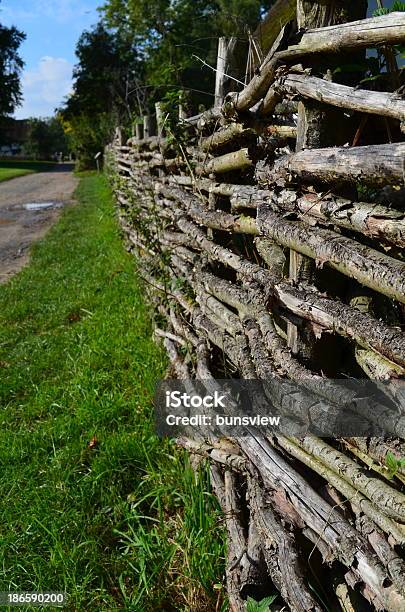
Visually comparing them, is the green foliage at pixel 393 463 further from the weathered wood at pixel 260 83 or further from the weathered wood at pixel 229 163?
the weathered wood at pixel 229 163

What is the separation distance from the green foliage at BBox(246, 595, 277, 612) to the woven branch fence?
52 millimetres

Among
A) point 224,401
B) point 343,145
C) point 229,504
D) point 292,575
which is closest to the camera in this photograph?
point 292,575

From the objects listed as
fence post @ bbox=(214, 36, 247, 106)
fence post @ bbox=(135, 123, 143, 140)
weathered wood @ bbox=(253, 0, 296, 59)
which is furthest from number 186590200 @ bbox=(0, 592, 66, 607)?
fence post @ bbox=(135, 123, 143, 140)

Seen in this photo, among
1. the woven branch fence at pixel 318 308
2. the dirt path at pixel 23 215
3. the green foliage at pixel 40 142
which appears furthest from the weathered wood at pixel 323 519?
the green foliage at pixel 40 142

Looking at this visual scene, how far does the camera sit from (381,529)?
4.58 ft

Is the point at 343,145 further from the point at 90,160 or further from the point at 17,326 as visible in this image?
the point at 90,160

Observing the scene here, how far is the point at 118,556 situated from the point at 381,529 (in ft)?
3.64

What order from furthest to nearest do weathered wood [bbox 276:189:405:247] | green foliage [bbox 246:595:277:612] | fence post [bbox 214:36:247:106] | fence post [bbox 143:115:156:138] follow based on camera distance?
fence post [bbox 143:115:156:138], fence post [bbox 214:36:247:106], green foliage [bbox 246:595:277:612], weathered wood [bbox 276:189:405:247]

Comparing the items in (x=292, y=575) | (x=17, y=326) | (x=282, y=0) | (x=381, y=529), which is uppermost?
(x=282, y=0)

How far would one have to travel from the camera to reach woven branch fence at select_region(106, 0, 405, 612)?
56.1 inches

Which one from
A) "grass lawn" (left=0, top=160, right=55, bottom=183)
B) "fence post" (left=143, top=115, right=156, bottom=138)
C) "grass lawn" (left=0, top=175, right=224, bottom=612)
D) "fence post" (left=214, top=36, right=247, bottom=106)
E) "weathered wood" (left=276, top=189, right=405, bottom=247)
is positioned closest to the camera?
"weathered wood" (left=276, top=189, right=405, bottom=247)

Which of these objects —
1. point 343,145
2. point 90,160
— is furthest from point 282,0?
point 90,160

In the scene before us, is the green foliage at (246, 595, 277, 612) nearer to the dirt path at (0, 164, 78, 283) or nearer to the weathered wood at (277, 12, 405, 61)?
the weathered wood at (277, 12, 405, 61)

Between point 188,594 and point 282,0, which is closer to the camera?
point 188,594
